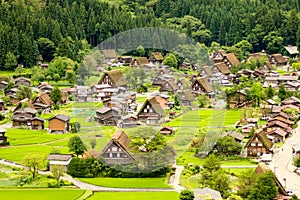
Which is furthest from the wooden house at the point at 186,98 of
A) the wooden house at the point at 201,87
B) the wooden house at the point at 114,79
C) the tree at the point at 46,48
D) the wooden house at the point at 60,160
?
the tree at the point at 46,48

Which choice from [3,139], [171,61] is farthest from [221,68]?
[3,139]

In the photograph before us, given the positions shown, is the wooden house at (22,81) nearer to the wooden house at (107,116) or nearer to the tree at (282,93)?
the wooden house at (107,116)

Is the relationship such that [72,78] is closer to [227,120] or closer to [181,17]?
[227,120]

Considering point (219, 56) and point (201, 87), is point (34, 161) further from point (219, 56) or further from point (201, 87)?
point (219, 56)

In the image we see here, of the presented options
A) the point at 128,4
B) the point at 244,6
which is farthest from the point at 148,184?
the point at 128,4

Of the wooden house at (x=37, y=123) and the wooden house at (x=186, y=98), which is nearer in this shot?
the wooden house at (x=186, y=98)

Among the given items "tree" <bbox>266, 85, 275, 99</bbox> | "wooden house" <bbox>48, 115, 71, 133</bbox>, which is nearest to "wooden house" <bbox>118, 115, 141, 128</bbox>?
"wooden house" <bbox>48, 115, 71, 133</bbox>

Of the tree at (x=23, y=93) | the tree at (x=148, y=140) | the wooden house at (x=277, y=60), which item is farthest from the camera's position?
the wooden house at (x=277, y=60)
